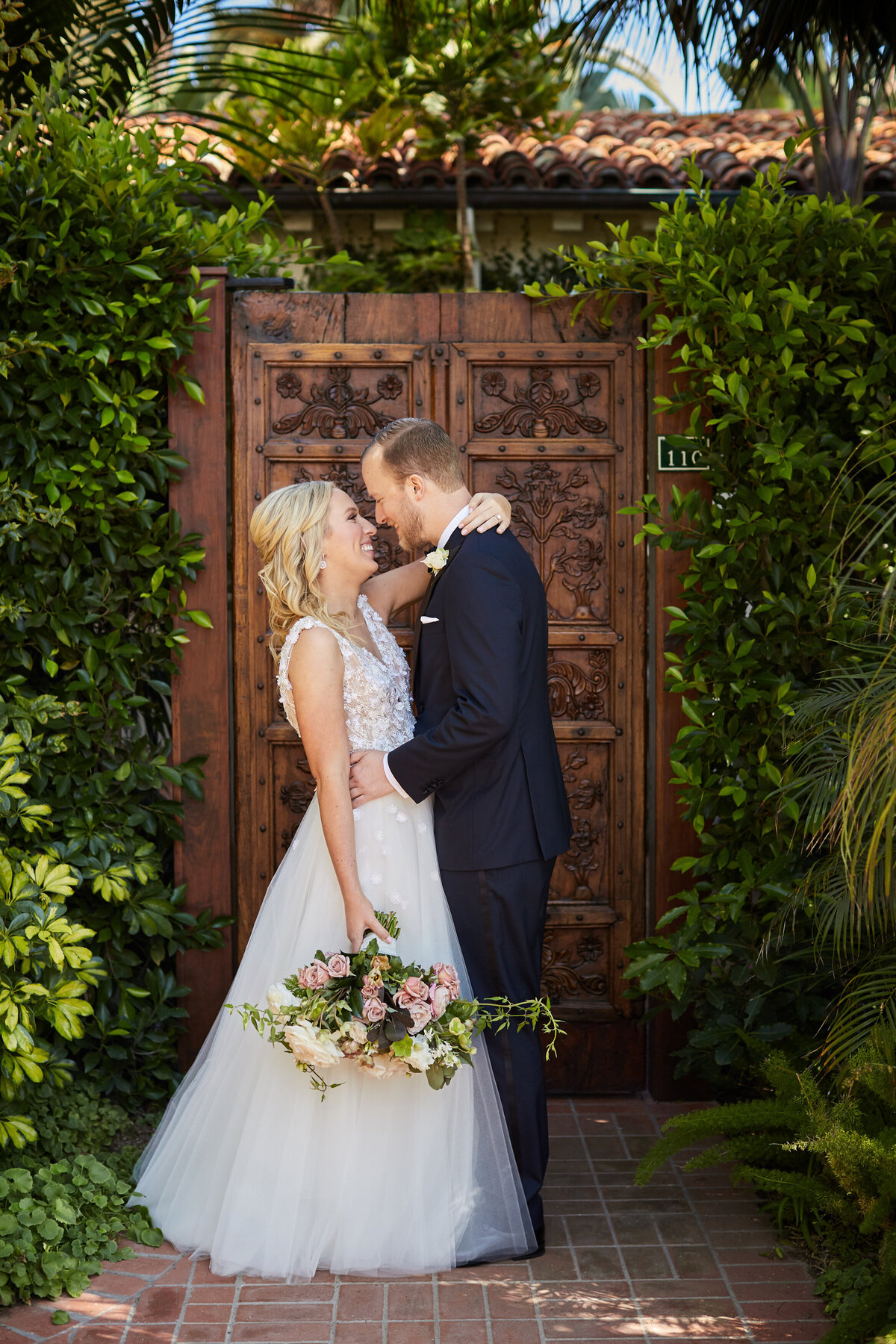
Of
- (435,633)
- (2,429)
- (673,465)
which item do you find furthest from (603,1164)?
(2,429)

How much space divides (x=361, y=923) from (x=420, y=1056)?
40cm

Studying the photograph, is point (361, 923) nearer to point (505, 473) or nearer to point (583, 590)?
point (583, 590)

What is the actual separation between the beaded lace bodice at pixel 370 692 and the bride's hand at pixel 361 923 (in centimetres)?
44

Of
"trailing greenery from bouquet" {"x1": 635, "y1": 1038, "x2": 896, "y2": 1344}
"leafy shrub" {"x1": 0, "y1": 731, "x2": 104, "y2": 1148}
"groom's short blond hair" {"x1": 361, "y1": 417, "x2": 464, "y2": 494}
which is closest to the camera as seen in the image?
"trailing greenery from bouquet" {"x1": 635, "y1": 1038, "x2": 896, "y2": 1344}

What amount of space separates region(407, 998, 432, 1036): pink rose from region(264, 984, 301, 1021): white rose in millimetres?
316

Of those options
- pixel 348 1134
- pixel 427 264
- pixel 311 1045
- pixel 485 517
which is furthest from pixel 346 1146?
pixel 427 264

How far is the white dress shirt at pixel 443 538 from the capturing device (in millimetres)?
3225

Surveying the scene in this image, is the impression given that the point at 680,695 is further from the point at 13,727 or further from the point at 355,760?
the point at 13,727

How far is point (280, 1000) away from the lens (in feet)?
10.1

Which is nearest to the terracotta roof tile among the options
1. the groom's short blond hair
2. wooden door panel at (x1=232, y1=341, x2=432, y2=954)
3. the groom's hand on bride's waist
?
wooden door panel at (x1=232, y1=341, x2=432, y2=954)

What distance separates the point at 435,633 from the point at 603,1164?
189 centimetres

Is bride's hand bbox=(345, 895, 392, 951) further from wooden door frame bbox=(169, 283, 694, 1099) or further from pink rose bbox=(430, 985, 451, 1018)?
wooden door frame bbox=(169, 283, 694, 1099)

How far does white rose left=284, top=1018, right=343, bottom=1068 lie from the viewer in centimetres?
295

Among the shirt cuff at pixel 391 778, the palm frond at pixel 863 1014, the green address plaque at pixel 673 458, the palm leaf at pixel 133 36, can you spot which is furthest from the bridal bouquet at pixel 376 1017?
the palm leaf at pixel 133 36
